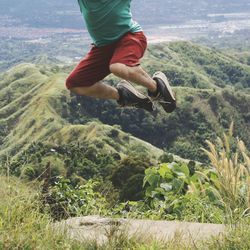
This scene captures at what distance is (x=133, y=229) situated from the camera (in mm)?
4938

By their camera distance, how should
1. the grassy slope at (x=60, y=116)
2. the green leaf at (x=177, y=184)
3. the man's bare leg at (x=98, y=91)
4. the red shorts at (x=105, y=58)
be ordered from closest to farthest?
1. the red shorts at (x=105, y=58)
2. the man's bare leg at (x=98, y=91)
3. the green leaf at (x=177, y=184)
4. the grassy slope at (x=60, y=116)

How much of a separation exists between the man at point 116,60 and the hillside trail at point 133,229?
1.68m

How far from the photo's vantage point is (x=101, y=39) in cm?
595

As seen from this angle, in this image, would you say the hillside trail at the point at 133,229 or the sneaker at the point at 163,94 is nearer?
the hillside trail at the point at 133,229

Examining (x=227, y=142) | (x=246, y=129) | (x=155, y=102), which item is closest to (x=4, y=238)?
(x=227, y=142)

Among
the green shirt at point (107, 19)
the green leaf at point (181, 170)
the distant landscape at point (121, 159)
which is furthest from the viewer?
the green leaf at point (181, 170)

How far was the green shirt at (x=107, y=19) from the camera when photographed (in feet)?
18.4

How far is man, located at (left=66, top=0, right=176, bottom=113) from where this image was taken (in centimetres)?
568

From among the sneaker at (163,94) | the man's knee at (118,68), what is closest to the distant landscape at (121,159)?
the sneaker at (163,94)

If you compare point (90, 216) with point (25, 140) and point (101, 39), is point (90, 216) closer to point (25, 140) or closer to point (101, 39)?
point (101, 39)

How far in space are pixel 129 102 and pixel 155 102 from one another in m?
0.53

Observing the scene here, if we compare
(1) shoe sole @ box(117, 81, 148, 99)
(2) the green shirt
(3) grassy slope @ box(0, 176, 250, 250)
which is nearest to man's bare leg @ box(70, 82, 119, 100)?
(1) shoe sole @ box(117, 81, 148, 99)

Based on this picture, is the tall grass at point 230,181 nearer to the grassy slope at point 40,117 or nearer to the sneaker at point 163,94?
the sneaker at point 163,94

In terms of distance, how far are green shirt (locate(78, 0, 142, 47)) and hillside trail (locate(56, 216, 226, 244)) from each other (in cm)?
209
